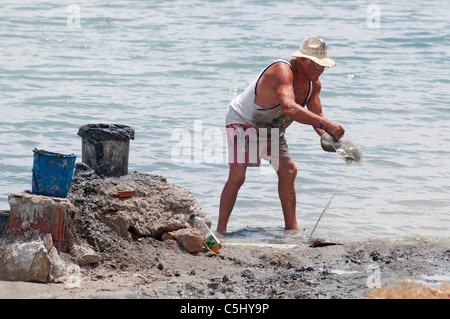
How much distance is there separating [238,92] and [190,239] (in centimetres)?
789

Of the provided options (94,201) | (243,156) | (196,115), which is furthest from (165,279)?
(196,115)

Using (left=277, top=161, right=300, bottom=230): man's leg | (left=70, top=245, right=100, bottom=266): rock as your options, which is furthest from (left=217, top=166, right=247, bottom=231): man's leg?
(left=70, top=245, right=100, bottom=266): rock

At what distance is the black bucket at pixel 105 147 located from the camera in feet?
17.3

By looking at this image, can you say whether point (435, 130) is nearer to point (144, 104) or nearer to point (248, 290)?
point (144, 104)

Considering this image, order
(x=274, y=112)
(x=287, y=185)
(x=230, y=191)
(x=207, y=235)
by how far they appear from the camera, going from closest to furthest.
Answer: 1. (x=207, y=235)
2. (x=274, y=112)
3. (x=230, y=191)
4. (x=287, y=185)

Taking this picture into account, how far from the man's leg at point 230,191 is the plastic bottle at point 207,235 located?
87 centimetres

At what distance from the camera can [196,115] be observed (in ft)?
37.1

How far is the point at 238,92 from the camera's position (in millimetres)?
12969

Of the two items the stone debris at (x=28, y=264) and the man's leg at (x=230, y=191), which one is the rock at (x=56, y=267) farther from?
the man's leg at (x=230, y=191)

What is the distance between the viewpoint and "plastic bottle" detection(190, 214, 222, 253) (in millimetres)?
5352

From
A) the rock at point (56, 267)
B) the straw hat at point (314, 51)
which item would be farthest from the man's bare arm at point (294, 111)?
the rock at point (56, 267)

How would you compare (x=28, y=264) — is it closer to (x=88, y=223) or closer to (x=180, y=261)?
(x=88, y=223)

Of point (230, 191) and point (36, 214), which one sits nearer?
point (36, 214)

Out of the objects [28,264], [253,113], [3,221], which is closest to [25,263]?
[28,264]
